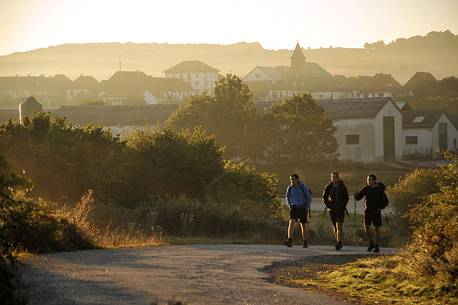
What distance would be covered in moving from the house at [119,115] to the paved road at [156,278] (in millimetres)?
68905

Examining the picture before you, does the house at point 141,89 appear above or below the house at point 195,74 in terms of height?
below

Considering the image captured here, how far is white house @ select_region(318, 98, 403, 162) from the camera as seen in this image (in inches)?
3236

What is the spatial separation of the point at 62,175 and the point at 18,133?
2.90 m

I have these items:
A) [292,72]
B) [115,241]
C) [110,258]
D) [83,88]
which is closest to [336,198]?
[115,241]

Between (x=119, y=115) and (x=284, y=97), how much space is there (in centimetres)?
1979

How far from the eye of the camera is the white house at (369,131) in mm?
82188

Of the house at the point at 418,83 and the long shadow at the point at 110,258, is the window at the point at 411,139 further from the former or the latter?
the long shadow at the point at 110,258

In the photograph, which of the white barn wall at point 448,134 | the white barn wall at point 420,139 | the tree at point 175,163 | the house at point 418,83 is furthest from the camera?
the house at point 418,83

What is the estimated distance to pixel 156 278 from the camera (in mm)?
13492

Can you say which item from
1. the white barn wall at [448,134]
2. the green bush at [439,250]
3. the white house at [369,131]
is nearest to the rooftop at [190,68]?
the white barn wall at [448,134]

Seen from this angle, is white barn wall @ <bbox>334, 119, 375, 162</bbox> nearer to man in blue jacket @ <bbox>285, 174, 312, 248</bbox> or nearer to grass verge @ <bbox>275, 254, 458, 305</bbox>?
man in blue jacket @ <bbox>285, 174, 312, 248</bbox>

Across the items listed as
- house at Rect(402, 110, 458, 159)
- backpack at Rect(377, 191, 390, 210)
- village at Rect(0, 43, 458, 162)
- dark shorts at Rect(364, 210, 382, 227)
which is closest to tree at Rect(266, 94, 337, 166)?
village at Rect(0, 43, 458, 162)

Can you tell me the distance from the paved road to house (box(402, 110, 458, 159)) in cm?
7003

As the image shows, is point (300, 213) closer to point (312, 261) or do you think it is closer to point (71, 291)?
point (312, 261)
